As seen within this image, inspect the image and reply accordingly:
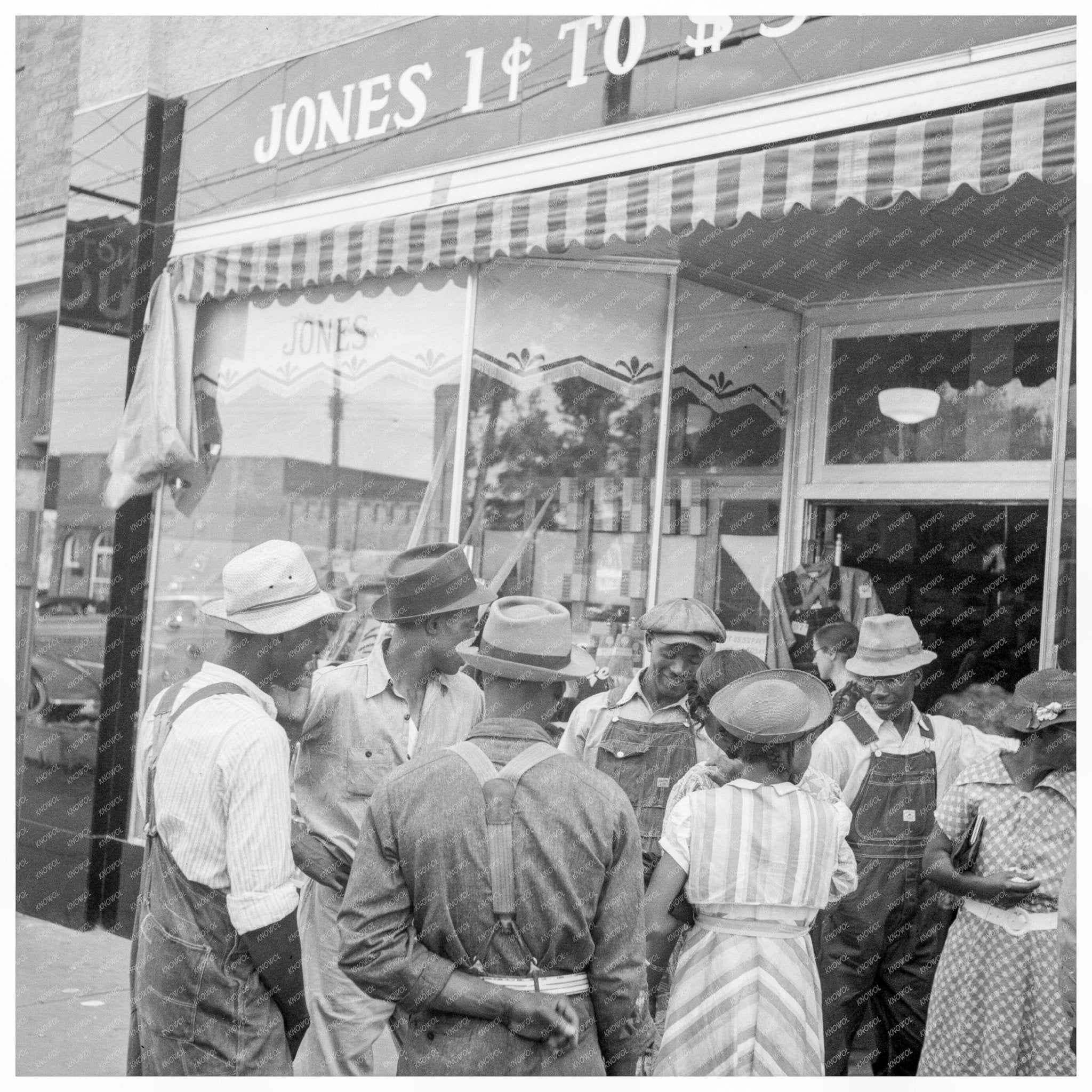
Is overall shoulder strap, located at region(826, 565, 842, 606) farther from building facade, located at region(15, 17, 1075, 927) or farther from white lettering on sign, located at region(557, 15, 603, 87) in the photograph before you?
white lettering on sign, located at region(557, 15, 603, 87)

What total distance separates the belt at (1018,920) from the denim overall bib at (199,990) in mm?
2061

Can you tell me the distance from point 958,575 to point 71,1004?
502 centimetres

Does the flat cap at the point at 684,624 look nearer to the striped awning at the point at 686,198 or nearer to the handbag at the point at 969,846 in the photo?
the handbag at the point at 969,846

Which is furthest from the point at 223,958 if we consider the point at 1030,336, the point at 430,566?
the point at 1030,336

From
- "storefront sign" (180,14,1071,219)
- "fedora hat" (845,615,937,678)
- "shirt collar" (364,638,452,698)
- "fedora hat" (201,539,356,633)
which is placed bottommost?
"shirt collar" (364,638,452,698)

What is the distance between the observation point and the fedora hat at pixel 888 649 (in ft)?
15.0

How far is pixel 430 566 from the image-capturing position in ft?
12.3

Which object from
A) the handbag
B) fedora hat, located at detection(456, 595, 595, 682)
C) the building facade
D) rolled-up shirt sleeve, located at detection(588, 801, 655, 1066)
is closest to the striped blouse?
rolled-up shirt sleeve, located at detection(588, 801, 655, 1066)

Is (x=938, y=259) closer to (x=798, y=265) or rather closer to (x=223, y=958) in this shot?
(x=798, y=265)

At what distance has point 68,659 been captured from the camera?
303 inches

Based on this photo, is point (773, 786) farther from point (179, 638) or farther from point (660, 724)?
point (179, 638)

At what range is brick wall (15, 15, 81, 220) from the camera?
27.2ft

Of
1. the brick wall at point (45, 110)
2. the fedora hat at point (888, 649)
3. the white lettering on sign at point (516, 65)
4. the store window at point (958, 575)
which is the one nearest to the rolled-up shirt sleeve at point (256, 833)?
the fedora hat at point (888, 649)

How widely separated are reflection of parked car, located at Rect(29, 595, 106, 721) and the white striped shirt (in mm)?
4987
